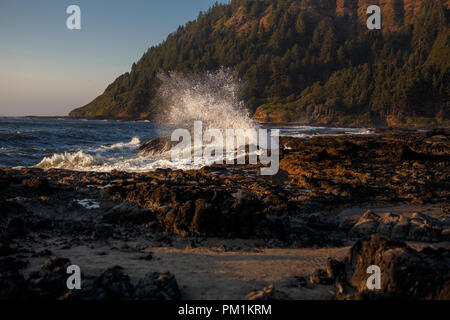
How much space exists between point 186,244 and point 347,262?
279 centimetres

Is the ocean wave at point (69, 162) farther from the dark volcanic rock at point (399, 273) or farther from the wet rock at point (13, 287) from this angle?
the dark volcanic rock at point (399, 273)

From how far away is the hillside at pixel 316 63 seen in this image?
211 feet

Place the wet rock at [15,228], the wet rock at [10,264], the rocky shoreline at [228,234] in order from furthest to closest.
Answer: the wet rock at [15,228] < the wet rock at [10,264] < the rocky shoreline at [228,234]

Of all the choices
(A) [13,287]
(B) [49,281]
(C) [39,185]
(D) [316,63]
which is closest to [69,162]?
(C) [39,185]

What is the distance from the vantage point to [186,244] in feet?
20.5

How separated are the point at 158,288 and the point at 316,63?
347ft

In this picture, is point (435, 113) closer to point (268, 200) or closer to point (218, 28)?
point (268, 200)

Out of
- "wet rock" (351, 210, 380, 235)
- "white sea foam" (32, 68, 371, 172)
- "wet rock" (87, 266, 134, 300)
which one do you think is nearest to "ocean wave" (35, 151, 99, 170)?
"white sea foam" (32, 68, 371, 172)

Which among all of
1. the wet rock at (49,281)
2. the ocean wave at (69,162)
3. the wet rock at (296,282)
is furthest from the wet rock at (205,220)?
the ocean wave at (69,162)

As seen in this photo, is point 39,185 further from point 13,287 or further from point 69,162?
point 69,162

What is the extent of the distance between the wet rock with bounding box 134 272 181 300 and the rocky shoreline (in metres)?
0.01

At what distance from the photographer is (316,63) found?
10169cm

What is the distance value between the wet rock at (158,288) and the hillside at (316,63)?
6236cm
